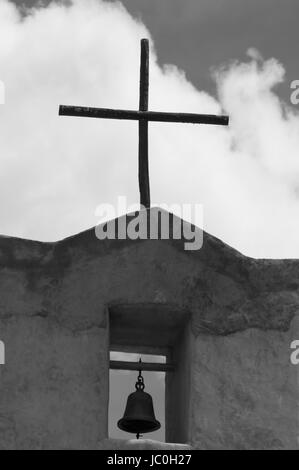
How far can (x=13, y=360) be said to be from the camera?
4.67 meters

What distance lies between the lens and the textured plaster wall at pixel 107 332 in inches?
180

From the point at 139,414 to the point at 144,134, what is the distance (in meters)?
1.48

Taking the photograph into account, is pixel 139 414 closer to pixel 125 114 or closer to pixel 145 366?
pixel 145 366

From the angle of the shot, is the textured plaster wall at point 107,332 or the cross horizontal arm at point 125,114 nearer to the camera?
the textured plaster wall at point 107,332

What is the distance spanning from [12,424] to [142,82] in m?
1.98

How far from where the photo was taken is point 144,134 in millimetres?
5234

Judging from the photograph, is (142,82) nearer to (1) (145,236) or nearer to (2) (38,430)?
(1) (145,236)

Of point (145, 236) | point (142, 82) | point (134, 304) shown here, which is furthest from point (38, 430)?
point (142, 82)

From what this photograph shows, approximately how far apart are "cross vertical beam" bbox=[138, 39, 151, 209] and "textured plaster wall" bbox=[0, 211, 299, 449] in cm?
37

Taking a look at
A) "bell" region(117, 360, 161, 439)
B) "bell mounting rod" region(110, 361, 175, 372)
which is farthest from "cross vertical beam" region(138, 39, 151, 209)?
"bell" region(117, 360, 161, 439)

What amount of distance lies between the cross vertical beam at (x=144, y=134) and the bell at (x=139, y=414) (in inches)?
38.5

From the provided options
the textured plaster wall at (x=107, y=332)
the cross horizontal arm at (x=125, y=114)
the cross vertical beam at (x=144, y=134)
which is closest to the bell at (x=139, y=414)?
the textured plaster wall at (x=107, y=332)

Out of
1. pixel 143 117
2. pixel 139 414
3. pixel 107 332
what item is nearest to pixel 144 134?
pixel 143 117

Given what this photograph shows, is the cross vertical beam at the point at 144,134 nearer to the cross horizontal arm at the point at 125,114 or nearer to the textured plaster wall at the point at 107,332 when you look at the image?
the cross horizontal arm at the point at 125,114
